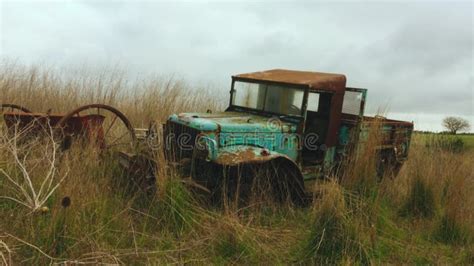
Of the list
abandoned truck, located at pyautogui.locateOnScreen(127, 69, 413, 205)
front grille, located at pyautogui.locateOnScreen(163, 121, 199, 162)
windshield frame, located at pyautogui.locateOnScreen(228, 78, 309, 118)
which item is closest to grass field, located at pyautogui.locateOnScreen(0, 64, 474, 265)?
abandoned truck, located at pyautogui.locateOnScreen(127, 69, 413, 205)

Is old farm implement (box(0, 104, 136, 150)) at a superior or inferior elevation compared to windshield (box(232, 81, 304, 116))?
inferior

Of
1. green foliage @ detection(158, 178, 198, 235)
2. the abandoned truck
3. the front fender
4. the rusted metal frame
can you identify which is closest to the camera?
green foliage @ detection(158, 178, 198, 235)

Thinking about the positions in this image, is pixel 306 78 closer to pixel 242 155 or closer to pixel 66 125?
pixel 242 155

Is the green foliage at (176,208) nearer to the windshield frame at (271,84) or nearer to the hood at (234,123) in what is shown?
the hood at (234,123)

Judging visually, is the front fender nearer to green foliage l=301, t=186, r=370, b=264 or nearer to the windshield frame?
the windshield frame

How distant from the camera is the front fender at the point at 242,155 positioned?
4719 mm

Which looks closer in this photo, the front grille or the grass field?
the grass field

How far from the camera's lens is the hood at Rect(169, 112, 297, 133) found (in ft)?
16.8

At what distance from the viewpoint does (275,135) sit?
18.2 feet

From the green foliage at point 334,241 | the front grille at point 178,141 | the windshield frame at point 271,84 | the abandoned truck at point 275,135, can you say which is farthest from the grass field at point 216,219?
the windshield frame at point 271,84

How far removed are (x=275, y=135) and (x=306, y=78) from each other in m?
1.01

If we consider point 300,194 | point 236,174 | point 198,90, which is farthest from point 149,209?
point 198,90

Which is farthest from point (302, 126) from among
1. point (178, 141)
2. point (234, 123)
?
point (178, 141)

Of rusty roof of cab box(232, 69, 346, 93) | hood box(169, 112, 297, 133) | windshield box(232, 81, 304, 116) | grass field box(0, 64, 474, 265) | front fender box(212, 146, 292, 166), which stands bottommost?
grass field box(0, 64, 474, 265)
